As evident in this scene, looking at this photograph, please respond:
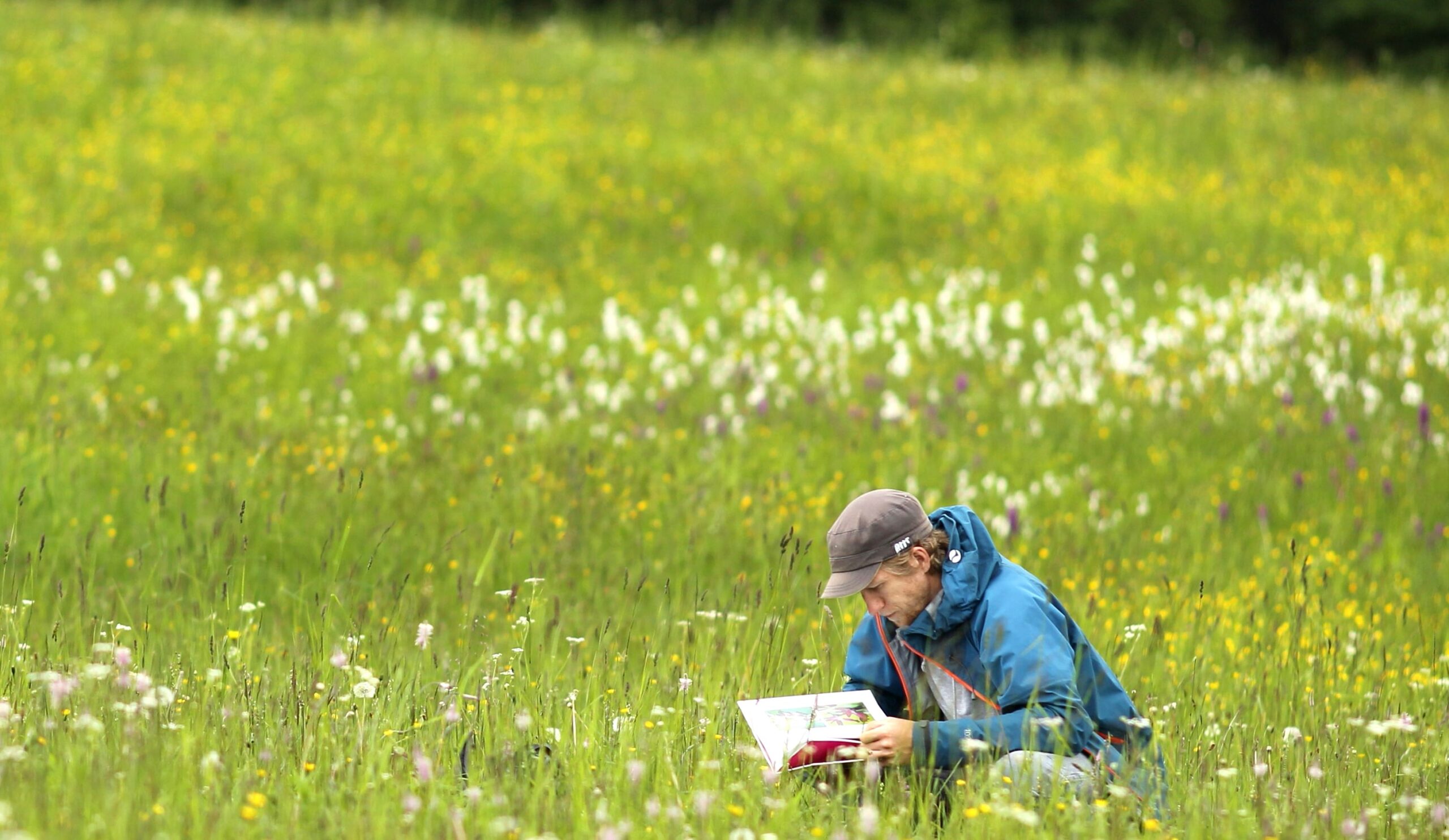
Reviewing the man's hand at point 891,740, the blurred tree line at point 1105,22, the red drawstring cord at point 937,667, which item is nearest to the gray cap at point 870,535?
the red drawstring cord at point 937,667

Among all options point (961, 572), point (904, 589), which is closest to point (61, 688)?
point (904, 589)

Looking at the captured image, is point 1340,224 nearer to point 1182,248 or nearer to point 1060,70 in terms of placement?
point 1182,248

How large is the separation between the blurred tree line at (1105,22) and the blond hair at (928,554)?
2133 centimetres

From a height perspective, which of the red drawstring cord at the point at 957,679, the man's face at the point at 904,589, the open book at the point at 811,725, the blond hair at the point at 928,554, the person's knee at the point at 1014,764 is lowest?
the open book at the point at 811,725

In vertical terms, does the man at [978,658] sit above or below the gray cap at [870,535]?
below

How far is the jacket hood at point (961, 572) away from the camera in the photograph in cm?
362

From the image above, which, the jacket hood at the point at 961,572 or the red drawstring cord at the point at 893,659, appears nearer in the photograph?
the jacket hood at the point at 961,572

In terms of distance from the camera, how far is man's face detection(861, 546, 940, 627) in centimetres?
368

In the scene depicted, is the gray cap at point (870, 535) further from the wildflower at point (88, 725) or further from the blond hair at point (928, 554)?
the wildflower at point (88, 725)

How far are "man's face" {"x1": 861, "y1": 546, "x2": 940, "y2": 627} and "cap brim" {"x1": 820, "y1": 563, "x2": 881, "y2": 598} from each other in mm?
23

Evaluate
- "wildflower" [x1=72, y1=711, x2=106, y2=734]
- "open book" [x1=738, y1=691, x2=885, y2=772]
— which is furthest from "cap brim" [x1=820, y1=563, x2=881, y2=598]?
"wildflower" [x1=72, y1=711, x2=106, y2=734]

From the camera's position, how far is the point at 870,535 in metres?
3.60

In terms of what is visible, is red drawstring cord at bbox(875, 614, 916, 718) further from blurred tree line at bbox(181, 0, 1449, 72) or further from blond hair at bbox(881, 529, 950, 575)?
blurred tree line at bbox(181, 0, 1449, 72)

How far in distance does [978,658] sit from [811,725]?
51 cm
